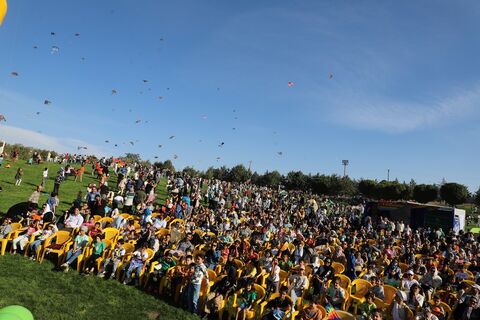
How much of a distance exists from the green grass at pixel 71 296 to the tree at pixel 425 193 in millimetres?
64799

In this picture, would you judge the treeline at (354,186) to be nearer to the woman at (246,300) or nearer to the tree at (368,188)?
the tree at (368,188)

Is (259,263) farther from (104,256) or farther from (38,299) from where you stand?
(38,299)

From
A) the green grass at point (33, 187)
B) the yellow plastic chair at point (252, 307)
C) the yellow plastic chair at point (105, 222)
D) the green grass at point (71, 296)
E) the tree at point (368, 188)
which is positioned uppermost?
the tree at point (368, 188)

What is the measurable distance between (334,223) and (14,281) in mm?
19965

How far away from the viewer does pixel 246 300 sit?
9.52 m

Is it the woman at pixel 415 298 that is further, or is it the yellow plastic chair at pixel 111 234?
the yellow plastic chair at pixel 111 234

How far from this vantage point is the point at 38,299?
9078mm

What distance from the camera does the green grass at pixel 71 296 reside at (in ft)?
28.9

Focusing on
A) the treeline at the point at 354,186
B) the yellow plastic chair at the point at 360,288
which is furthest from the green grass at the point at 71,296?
the treeline at the point at 354,186

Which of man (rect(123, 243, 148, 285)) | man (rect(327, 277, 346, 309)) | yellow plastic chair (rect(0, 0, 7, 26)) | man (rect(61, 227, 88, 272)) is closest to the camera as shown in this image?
yellow plastic chair (rect(0, 0, 7, 26))

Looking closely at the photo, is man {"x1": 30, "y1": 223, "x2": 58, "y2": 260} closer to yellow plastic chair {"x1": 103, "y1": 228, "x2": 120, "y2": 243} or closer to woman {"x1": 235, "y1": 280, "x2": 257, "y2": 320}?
yellow plastic chair {"x1": 103, "y1": 228, "x2": 120, "y2": 243}

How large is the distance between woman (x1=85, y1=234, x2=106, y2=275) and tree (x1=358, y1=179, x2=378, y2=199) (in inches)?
2611

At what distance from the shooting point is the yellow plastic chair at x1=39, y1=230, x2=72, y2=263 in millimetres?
11750

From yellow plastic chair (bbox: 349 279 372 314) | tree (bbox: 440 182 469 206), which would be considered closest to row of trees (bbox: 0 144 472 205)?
tree (bbox: 440 182 469 206)
